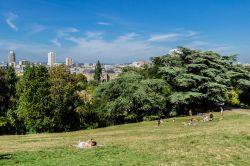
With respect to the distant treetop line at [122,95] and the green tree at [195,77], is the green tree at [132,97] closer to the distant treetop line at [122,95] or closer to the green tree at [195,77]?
the distant treetop line at [122,95]

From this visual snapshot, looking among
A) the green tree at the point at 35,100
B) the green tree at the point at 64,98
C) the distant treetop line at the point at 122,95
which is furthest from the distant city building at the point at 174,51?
the green tree at the point at 35,100

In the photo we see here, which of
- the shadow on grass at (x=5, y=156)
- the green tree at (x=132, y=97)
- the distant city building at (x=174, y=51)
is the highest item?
the distant city building at (x=174, y=51)

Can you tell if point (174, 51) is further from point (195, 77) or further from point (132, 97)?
point (132, 97)

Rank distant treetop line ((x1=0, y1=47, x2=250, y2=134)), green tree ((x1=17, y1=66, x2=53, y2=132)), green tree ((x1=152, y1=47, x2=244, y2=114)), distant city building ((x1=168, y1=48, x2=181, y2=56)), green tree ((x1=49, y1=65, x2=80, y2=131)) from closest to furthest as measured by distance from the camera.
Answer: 1. green tree ((x1=17, y1=66, x2=53, y2=132))
2. distant treetop line ((x1=0, y1=47, x2=250, y2=134))
3. green tree ((x1=152, y1=47, x2=244, y2=114))
4. green tree ((x1=49, y1=65, x2=80, y2=131))
5. distant city building ((x1=168, y1=48, x2=181, y2=56))

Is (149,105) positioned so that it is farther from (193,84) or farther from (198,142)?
(198,142)

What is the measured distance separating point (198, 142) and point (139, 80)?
37.7m

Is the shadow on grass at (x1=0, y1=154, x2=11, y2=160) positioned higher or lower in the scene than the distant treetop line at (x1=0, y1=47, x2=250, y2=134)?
lower

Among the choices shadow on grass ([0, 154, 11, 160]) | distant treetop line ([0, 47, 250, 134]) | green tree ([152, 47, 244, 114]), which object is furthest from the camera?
green tree ([152, 47, 244, 114])

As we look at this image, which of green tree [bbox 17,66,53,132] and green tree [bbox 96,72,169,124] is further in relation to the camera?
green tree [bbox 96,72,169,124]

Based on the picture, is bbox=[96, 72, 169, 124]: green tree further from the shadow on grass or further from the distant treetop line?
the shadow on grass

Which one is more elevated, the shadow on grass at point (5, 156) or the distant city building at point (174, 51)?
the distant city building at point (174, 51)

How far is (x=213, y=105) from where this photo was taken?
6825 cm

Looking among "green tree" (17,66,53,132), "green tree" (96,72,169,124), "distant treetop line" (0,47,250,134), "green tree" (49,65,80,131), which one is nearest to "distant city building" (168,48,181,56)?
"distant treetop line" (0,47,250,134)

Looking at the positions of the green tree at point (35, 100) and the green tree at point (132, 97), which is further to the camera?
the green tree at point (132, 97)
